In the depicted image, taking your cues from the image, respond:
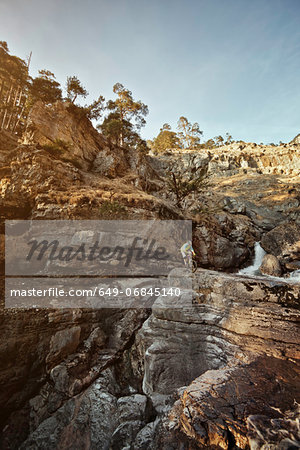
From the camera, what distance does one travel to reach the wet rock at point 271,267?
1452 centimetres

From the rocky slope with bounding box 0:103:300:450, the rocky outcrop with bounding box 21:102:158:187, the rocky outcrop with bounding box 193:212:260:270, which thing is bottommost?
the rocky slope with bounding box 0:103:300:450

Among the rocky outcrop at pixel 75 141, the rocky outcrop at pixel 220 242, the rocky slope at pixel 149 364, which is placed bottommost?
the rocky slope at pixel 149 364

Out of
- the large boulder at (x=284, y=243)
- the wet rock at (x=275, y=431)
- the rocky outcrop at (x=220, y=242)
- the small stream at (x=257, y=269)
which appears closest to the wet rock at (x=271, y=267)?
the small stream at (x=257, y=269)

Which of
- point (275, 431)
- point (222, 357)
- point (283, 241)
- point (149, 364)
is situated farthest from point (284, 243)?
point (275, 431)

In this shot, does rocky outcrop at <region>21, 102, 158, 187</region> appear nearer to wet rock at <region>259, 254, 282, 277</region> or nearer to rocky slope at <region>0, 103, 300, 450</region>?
rocky slope at <region>0, 103, 300, 450</region>

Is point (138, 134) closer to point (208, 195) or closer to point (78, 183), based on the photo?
point (208, 195)

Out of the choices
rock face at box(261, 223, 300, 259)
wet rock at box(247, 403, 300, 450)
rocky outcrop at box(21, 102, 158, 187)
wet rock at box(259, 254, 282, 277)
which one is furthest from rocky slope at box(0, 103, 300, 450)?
rock face at box(261, 223, 300, 259)

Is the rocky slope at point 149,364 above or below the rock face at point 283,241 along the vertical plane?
below

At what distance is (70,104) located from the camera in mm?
22453

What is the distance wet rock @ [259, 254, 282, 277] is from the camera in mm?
14516

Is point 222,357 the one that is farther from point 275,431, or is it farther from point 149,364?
point 275,431

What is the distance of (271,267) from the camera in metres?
14.8

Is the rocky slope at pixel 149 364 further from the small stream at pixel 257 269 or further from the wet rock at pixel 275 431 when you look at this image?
the small stream at pixel 257 269

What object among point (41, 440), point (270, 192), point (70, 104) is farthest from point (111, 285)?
point (270, 192)
